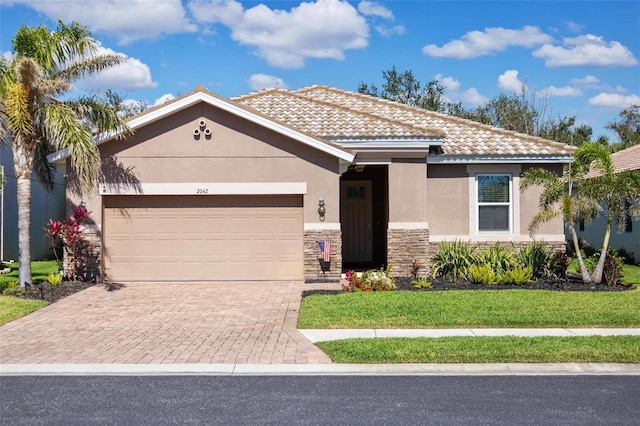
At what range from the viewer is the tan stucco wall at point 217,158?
16875 millimetres

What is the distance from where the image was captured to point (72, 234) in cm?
1622

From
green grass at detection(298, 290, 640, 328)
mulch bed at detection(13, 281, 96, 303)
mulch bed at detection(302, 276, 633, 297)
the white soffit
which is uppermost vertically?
the white soffit

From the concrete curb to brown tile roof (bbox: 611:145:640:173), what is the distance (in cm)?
1770

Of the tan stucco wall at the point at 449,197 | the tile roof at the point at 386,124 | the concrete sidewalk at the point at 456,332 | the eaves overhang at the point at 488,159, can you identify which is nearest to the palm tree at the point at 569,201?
the eaves overhang at the point at 488,159

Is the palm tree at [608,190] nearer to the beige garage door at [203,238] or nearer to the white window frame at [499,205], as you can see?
the white window frame at [499,205]

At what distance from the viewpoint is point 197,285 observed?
16625 millimetres

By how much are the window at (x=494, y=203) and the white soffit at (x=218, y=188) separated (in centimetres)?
550

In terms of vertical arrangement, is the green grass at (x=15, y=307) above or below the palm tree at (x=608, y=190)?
below

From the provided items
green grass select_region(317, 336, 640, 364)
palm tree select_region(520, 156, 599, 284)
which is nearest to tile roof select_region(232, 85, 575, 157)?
palm tree select_region(520, 156, 599, 284)

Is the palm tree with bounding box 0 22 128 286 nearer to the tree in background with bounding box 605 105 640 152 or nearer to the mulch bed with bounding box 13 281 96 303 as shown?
the mulch bed with bounding box 13 281 96 303

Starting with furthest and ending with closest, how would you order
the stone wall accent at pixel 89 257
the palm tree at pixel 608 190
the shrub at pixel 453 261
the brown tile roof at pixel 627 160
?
the brown tile roof at pixel 627 160 → the shrub at pixel 453 261 → the stone wall accent at pixel 89 257 → the palm tree at pixel 608 190

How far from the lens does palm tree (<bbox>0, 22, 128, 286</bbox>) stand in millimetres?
14742

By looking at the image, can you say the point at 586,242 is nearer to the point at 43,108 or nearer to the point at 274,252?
the point at 274,252

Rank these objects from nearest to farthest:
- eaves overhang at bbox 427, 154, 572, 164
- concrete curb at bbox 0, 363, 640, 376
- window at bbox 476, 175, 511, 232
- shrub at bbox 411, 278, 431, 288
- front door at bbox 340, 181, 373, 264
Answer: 1. concrete curb at bbox 0, 363, 640, 376
2. shrub at bbox 411, 278, 431, 288
3. eaves overhang at bbox 427, 154, 572, 164
4. window at bbox 476, 175, 511, 232
5. front door at bbox 340, 181, 373, 264
